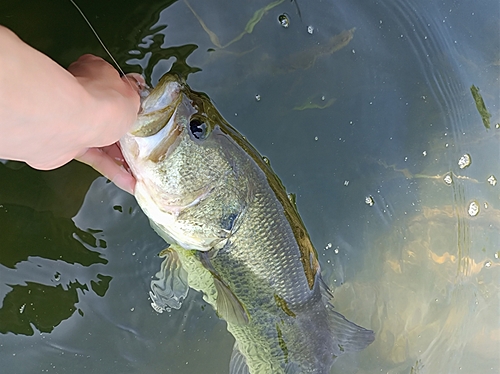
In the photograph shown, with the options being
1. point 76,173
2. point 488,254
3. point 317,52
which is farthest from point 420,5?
point 76,173

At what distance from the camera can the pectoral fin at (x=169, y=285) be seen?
1664mm

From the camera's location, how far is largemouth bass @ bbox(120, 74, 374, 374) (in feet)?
4.29

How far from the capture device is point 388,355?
2363 millimetres

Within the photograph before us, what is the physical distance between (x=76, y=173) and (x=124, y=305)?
0.59 m

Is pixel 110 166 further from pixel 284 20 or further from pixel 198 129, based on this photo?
pixel 284 20

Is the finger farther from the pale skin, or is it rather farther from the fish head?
the pale skin

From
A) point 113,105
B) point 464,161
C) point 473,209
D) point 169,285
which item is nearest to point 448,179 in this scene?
point 464,161

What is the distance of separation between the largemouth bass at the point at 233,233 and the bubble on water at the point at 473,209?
1.17 meters

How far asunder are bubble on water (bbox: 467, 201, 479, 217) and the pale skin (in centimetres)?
196

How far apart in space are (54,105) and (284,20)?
4.17 feet

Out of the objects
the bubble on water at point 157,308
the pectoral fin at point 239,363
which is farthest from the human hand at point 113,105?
the pectoral fin at point 239,363

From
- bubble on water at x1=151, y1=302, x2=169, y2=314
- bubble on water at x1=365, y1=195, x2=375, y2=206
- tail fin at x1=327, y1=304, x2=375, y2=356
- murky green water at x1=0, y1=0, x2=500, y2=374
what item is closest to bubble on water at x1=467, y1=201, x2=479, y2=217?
murky green water at x1=0, y1=0, x2=500, y2=374

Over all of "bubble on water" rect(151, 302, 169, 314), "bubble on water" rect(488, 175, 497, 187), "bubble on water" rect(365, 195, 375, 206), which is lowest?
"bubble on water" rect(488, 175, 497, 187)

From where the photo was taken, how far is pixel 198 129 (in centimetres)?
134
